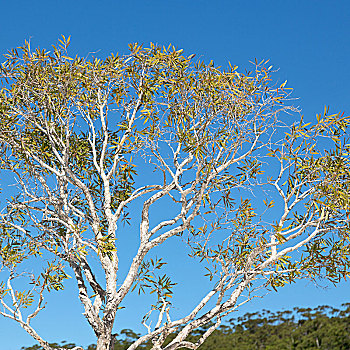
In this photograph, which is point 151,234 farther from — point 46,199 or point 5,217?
point 5,217

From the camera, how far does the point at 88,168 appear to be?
388 inches

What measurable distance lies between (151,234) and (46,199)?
2064 mm

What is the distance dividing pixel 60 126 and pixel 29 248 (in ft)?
7.43

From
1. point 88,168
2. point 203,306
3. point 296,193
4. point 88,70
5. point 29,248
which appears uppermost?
point 88,70

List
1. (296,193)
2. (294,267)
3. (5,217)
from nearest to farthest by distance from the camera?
(296,193)
(294,267)
(5,217)

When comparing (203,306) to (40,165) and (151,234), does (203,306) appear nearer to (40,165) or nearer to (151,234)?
(151,234)

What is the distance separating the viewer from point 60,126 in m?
8.98

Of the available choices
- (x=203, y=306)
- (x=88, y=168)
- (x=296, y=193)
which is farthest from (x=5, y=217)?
(x=296, y=193)

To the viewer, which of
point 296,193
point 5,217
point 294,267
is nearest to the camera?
point 296,193

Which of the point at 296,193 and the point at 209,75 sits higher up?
the point at 209,75

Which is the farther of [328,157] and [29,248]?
[29,248]

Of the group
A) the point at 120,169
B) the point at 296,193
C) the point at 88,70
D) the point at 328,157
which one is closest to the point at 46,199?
the point at 120,169

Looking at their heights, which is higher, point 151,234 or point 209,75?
point 209,75

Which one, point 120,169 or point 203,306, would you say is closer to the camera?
point 203,306
